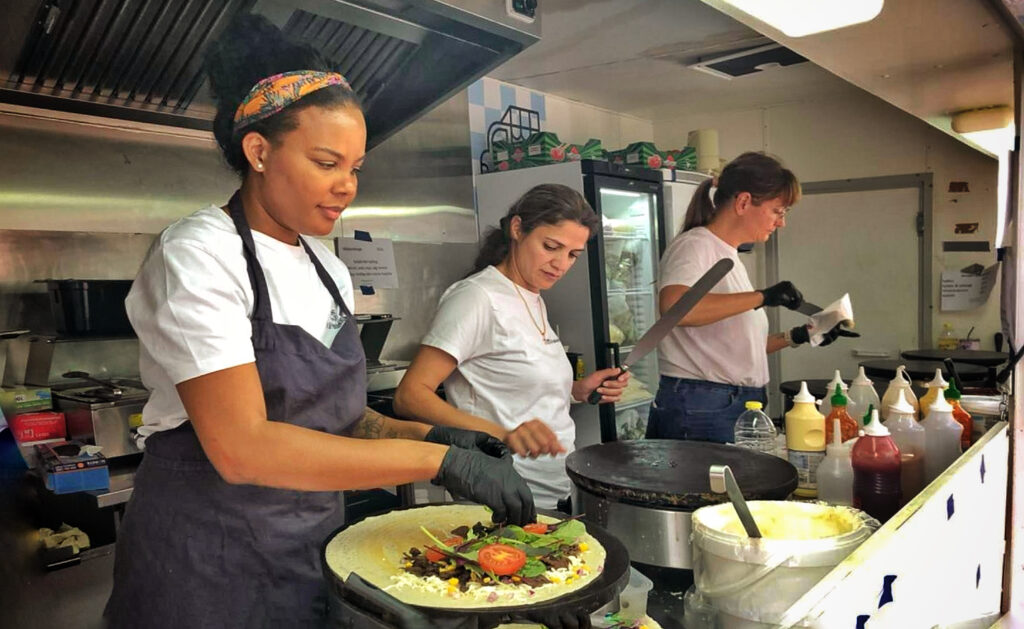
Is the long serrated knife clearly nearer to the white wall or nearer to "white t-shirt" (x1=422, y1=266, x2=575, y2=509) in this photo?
"white t-shirt" (x1=422, y1=266, x2=575, y2=509)

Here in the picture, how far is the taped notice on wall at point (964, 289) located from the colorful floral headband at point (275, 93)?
516 centimetres

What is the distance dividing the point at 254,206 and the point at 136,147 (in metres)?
1.94

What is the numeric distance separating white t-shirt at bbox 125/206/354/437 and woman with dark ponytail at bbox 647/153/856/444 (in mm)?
1480

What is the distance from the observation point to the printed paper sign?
12.0ft

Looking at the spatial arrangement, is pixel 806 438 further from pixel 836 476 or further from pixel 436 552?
pixel 436 552

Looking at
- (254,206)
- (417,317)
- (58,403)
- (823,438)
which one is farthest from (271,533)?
(417,317)

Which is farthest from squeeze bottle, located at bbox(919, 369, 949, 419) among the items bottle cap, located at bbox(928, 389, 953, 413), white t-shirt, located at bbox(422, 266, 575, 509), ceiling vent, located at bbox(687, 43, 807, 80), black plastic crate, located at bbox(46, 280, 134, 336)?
ceiling vent, located at bbox(687, 43, 807, 80)

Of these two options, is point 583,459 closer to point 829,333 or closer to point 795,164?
point 829,333

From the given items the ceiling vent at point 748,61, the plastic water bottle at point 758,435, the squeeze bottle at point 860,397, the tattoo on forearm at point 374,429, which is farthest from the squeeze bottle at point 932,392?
the ceiling vent at point 748,61

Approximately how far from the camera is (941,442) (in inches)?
63.7

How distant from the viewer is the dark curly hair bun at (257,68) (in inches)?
49.1

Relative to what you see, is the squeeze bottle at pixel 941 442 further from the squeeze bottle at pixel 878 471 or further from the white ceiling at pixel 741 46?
the white ceiling at pixel 741 46

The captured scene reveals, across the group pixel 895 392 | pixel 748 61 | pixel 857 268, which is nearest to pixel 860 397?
pixel 895 392

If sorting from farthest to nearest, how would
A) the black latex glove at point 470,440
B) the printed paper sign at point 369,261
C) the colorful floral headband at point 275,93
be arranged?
the printed paper sign at point 369,261
the black latex glove at point 470,440
the colorful floral headband at point 275,93
